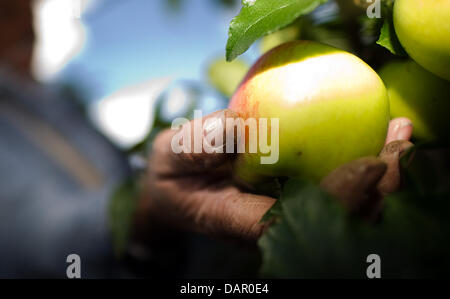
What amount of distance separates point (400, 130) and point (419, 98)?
1.2 inches

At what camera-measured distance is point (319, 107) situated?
0.24 metres

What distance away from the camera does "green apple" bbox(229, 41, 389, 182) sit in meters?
0.25

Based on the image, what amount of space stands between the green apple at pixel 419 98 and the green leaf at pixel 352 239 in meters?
0.12

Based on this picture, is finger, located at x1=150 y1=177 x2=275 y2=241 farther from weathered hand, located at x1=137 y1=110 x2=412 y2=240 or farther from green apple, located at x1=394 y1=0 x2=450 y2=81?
green apple, located at x1=394 y1=0 x2=450 y2=81

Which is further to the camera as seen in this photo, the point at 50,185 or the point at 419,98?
the point at 50,185

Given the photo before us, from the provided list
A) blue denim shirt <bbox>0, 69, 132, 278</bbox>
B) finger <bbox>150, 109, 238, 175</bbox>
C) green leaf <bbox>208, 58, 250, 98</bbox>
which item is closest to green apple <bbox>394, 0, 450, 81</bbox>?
finger <bbox>150, 109, 238, 175</bbox>

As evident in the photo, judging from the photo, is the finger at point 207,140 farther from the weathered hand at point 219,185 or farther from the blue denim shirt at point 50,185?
the blue denim shirt at point 50,185

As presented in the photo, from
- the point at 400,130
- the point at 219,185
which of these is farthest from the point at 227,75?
the point at 400,130

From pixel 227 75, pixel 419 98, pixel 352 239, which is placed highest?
pixel 227 75

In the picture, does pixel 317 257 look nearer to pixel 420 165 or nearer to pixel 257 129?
pixel 257 129

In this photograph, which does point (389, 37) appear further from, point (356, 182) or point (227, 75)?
point (227, 75)

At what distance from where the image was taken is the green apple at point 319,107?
25 cm

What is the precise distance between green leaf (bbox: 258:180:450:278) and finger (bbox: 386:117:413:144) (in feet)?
0.32

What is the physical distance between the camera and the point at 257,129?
0.85ft
